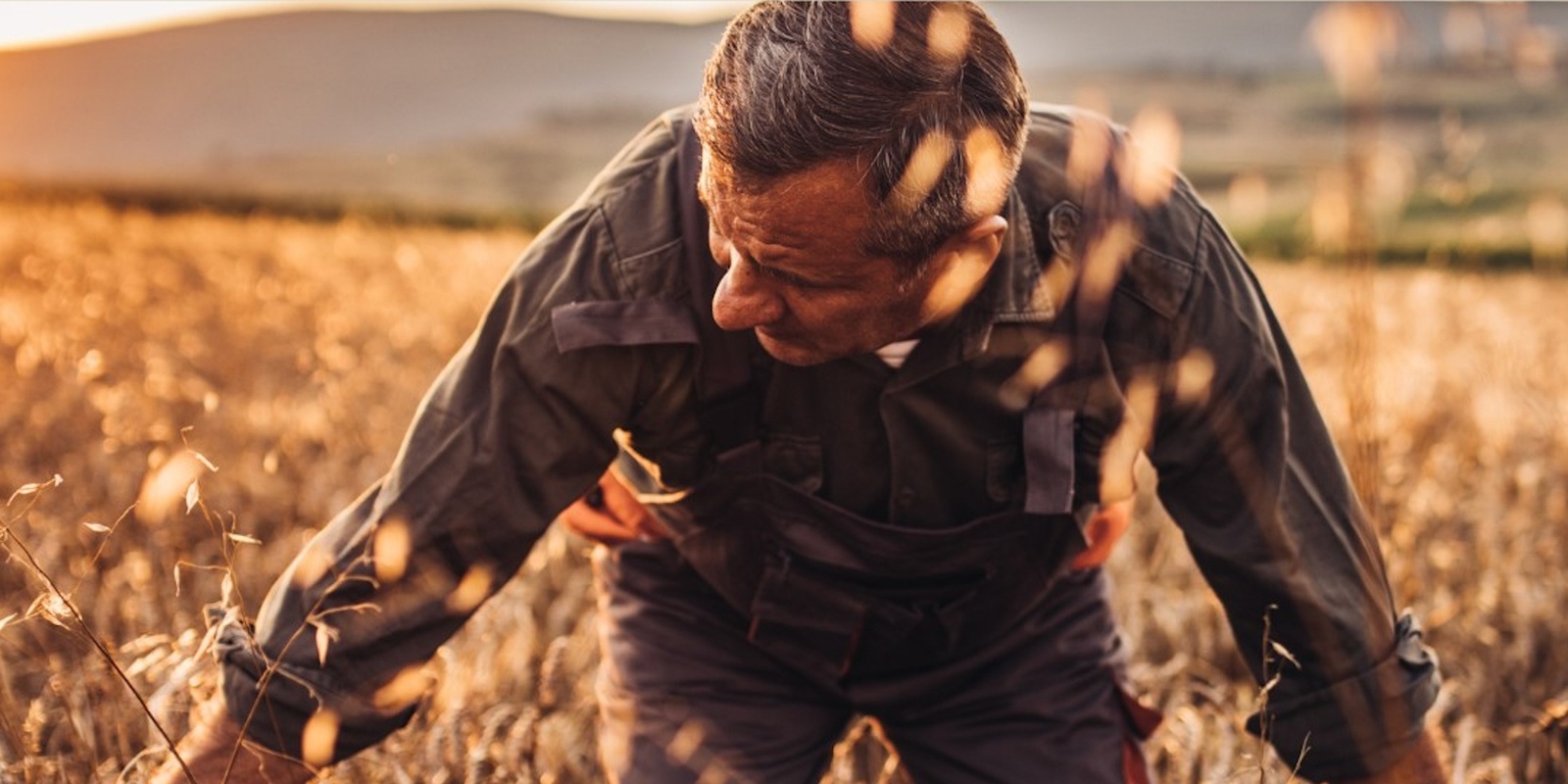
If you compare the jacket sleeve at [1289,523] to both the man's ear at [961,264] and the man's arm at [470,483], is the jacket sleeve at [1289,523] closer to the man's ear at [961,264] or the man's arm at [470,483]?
the man's ear at [961,264]

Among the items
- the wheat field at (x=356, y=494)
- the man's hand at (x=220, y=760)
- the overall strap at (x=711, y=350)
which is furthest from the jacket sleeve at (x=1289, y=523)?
the man's hand at (x=220, y=760)

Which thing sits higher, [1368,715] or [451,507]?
[451,507]

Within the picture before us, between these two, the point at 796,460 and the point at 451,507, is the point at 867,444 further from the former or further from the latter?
the point at 451,507

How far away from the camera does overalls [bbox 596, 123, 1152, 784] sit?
92.5 inches

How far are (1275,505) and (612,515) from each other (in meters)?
1.17

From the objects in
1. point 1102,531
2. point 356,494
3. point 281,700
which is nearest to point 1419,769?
point 1102,531

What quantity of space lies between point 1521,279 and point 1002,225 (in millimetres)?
11745

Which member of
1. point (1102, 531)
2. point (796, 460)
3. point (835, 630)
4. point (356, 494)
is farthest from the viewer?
point (356, 494)

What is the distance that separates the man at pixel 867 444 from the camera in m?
1.92

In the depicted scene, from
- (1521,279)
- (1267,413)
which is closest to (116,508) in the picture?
(1267,413)

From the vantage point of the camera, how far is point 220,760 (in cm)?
209

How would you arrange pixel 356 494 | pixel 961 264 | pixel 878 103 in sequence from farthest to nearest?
1. pixel 356 494
2. pixel 961 264
3. pixel 878 103

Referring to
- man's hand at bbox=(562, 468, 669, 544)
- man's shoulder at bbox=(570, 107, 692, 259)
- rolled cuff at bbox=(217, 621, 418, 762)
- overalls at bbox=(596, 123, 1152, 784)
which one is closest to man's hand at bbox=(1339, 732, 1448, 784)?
overalls at bbox=(596, 123, 1152, 784)

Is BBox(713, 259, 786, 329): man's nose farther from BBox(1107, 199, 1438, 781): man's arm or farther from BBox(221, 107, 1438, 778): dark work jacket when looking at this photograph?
BBox(1107, 199, 1438, 781): man's arm
